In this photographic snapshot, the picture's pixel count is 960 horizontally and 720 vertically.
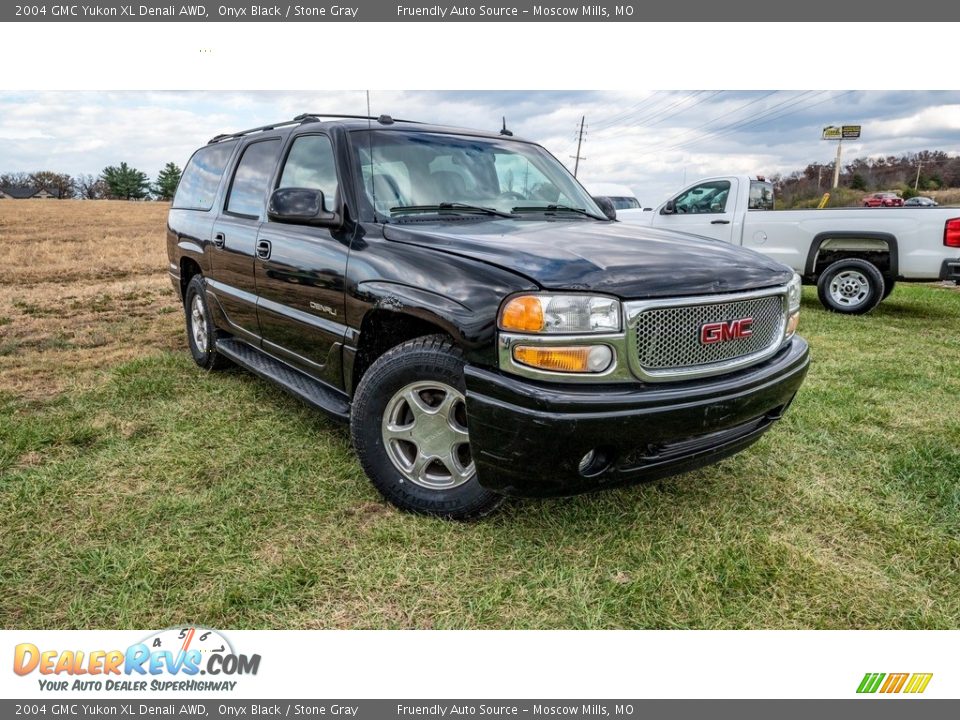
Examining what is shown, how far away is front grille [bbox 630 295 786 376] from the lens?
7.70 feet

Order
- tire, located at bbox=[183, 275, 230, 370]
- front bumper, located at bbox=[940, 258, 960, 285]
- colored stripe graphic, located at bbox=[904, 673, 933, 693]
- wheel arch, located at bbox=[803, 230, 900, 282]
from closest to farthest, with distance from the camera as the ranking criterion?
1. colored stripe graphic, located at bbox=[904, 673, 933, 693]
2. tire, located at bbox=[183, 275, 230, 370]
3. front bumper, located at bbox=[940, 258, 960, 285]
4. wheel arch, located at bbox=[803, 230, 900, 282]

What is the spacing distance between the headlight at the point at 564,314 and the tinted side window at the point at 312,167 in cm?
154

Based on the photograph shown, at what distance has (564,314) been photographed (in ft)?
7.45

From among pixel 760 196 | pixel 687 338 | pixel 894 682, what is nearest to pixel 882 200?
pixel 760 196

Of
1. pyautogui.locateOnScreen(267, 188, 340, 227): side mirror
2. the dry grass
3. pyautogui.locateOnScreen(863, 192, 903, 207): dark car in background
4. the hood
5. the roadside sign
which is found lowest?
the dry grass

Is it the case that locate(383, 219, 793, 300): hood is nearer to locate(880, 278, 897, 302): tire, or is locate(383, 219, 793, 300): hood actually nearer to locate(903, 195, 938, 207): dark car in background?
locate(880, 278, 897, 302): tire

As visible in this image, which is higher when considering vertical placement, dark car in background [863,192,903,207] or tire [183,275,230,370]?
dark car in background [863,192,903,207]

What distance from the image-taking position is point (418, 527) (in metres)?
2.77

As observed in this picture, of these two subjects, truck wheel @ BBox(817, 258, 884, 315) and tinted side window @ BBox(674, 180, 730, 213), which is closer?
truck wheel @ BBox(817, 258, 884, 315)

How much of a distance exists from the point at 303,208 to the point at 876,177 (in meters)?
10.2

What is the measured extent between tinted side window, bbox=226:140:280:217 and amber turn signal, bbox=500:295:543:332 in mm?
2405

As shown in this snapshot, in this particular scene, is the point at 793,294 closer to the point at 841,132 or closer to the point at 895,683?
the point at 895,683

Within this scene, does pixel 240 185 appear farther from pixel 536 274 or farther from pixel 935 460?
pixel 935 460

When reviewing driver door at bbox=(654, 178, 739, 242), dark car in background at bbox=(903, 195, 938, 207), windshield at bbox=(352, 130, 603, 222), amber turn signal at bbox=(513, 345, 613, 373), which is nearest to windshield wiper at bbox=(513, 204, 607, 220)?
windshield at bbox=(352, 130, 603, 222)
